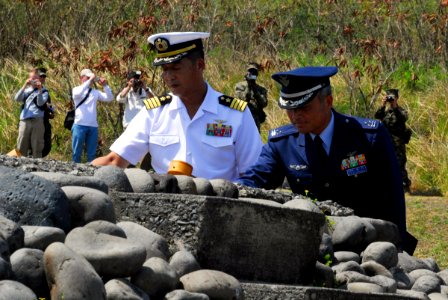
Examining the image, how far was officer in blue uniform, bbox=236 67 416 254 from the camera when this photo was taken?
260 inches

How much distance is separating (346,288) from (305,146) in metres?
1.22

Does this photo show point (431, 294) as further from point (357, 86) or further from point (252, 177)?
point (357, 86)

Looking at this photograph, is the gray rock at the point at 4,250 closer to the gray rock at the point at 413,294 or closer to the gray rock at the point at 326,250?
the gray rock at the point at 326,250

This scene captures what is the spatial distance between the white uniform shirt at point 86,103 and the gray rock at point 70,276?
1359 centimetres

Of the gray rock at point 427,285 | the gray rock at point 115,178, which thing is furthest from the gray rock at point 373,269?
the gray rock at point 115,178

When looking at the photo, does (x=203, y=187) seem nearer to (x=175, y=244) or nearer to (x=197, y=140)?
(x=175, y=244)

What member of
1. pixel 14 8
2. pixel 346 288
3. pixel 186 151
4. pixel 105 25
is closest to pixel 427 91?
pixel 105 25

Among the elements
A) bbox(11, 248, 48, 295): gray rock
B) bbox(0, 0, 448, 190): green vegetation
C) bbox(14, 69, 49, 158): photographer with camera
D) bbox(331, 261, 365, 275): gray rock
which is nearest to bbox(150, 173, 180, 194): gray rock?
bbox(331, 261, 365, 275): gray rock

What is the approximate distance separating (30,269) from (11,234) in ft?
0.55

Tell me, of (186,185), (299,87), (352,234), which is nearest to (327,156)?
(299,87)

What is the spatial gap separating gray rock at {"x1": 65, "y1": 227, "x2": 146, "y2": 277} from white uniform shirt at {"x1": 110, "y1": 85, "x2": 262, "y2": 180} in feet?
7.76

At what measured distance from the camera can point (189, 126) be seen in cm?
727

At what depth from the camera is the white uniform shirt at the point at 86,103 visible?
59.2 feet

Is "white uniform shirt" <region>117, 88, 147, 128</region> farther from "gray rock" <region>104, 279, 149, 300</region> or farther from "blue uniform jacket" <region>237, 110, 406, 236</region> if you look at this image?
"gray rock" <region>104, 279, 149, 300</region>
